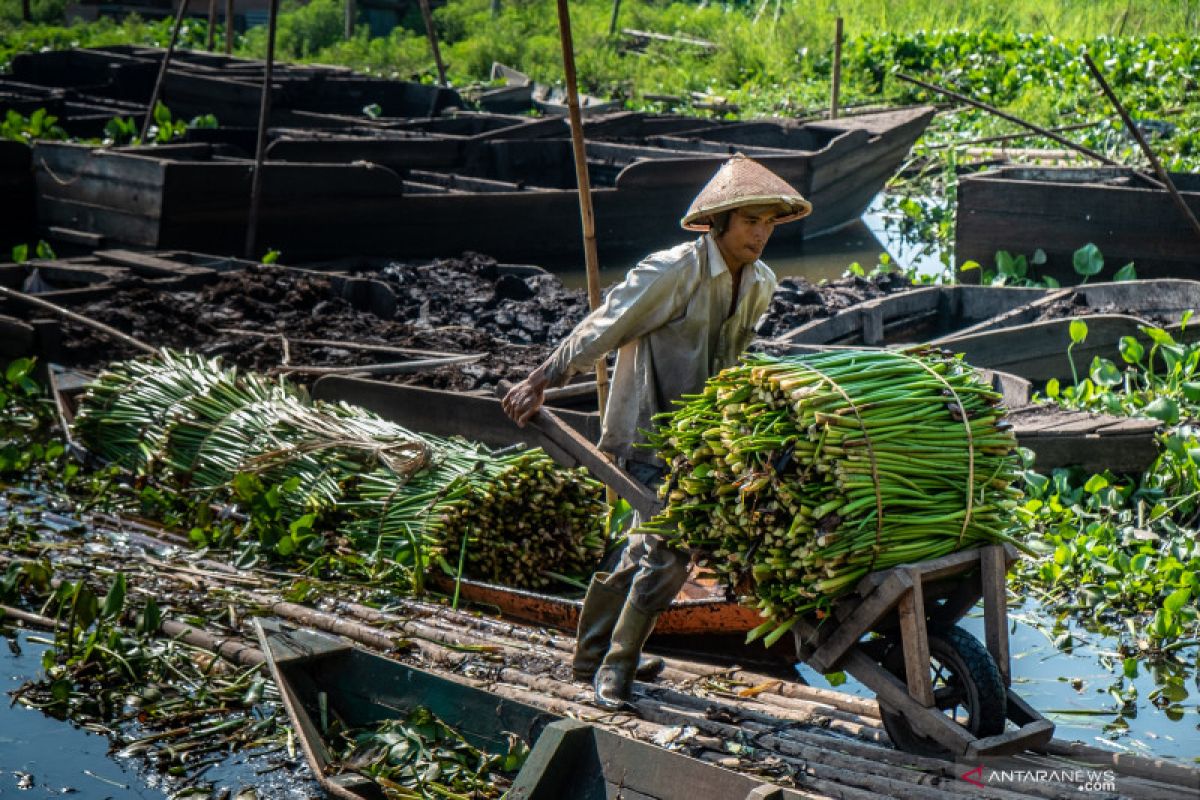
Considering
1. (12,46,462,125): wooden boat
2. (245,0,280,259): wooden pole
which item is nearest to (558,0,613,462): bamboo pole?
(245,0,280,259): wooden pole

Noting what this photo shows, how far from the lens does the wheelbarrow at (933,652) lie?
3.61m

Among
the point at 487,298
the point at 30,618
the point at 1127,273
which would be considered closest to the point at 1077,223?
the point at 1127,273

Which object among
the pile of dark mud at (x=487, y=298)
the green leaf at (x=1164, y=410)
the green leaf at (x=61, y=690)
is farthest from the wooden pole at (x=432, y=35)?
the green leaf at (x=61, y=690)

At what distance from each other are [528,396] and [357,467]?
6.56ft

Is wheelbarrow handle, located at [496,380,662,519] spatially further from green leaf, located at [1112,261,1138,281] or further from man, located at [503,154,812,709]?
green leaf, located at [1112,261,1138,281]

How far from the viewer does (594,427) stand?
6.22 metres

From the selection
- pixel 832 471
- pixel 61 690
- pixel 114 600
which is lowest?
pixel 61 690

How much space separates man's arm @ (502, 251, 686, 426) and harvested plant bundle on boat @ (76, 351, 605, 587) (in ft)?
4.27

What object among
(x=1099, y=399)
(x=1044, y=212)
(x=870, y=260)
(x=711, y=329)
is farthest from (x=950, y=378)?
(x=870, y=260)

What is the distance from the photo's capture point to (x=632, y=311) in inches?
166

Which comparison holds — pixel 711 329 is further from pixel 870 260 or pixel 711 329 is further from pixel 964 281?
pixel 870 260

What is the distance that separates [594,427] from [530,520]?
703 mm

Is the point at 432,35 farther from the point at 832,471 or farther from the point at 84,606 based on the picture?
the point at 832,471

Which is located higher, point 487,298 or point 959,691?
point 959,691
